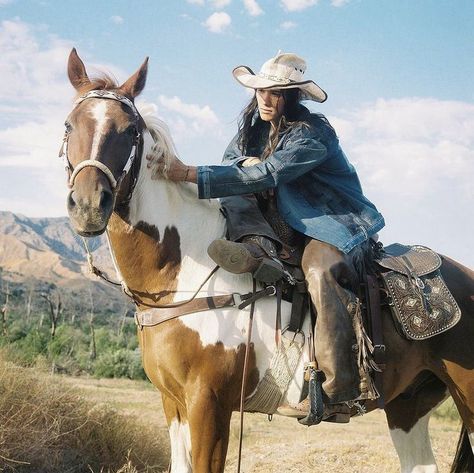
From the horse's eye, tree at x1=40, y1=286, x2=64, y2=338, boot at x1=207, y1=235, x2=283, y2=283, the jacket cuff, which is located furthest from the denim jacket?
tree at x1=40, y1=286, x2=64, y2=338

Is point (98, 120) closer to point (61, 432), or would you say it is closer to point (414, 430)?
point (414, 430)

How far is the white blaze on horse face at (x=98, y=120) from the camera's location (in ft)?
10.9

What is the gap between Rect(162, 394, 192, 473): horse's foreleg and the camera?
3900 millimetres

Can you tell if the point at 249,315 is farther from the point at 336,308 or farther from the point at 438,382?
the point at 438,382

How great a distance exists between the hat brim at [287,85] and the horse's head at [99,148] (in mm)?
786

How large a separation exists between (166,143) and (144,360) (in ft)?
4.40

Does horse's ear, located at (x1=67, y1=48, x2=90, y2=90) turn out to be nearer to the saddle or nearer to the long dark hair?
the long dark hair

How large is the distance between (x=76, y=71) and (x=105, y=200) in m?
1.06

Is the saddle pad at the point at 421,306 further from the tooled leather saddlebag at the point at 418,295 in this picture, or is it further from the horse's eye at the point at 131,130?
the horse's eye at the point at 131,130

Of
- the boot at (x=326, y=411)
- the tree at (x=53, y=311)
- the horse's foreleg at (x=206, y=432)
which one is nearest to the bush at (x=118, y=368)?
the tree at (x=53, y=311)

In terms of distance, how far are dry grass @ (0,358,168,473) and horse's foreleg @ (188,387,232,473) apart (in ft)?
12.8

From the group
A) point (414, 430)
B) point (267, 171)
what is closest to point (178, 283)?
point (267, 171)

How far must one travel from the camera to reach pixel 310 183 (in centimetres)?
428

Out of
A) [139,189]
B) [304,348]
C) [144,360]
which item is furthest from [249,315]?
[139,189]
